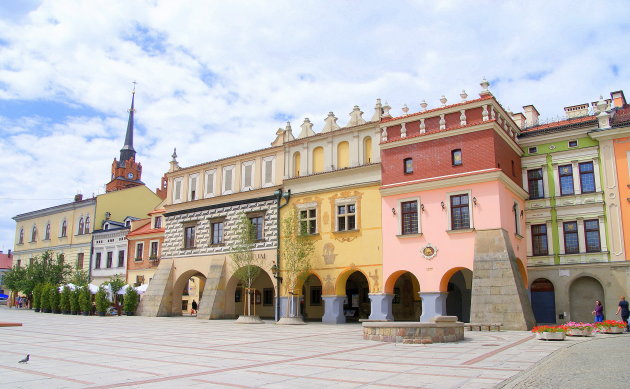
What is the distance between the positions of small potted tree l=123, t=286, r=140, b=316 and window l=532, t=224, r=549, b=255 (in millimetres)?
27480

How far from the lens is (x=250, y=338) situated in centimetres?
2027

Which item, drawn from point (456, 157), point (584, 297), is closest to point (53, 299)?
point (456, 157)

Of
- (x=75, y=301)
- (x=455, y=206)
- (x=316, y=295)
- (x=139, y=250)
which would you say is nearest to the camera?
(x=455, y=206)

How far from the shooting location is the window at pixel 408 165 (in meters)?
28.7

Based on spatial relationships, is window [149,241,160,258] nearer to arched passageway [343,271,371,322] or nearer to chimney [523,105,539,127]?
arched passageway [343,271,371,322]

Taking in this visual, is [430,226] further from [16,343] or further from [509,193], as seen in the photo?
[16,343]

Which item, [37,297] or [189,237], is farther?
[37,297]

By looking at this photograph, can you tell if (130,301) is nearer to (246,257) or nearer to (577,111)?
(246,257)

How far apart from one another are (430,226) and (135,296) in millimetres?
23315

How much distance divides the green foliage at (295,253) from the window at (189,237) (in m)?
9.30

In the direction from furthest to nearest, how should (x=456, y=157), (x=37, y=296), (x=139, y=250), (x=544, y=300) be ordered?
1. (x=139, y=250)
2. (x=37, y=296)
3. (x=544, y=300)
4. (x=456, y=157)

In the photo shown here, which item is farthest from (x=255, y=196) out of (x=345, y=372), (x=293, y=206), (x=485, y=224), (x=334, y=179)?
(x=345, y=372)

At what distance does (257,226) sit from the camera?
35156 mm

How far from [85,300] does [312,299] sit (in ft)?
57.3
